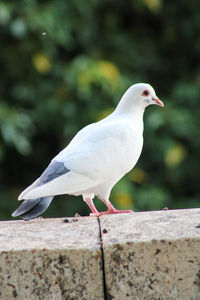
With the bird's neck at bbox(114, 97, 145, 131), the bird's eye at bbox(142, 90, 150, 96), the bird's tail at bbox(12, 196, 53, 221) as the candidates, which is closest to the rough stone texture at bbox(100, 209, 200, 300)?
the bird's tail at bbox(12, 196, 53, 221)

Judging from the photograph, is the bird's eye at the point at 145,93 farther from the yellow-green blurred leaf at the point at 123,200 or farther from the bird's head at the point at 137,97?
the yellow-green blurred leaf at the point at 123,200

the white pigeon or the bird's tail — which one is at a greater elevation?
the white pigeon

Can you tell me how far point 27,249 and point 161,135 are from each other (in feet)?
17.8

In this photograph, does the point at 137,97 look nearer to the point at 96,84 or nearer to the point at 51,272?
the point at 51,272

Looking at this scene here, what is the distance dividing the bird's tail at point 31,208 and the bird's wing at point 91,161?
0.08 metres

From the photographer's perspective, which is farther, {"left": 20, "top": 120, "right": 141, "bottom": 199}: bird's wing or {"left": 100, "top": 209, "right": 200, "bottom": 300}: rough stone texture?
{"left": 20, "top": 120, "right": 141, "bottom": 199}: bird's wing

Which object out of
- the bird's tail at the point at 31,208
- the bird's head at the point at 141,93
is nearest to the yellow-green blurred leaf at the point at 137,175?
the bird's head at the point at 141,93

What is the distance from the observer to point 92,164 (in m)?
4.15

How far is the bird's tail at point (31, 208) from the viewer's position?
3852mm

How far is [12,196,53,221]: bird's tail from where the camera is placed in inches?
152

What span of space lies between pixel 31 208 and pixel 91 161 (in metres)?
0.50

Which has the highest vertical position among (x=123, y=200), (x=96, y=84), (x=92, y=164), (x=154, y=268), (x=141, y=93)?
(x=96, y=84)

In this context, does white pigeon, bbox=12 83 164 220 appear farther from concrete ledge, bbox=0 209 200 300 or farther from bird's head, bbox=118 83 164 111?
concrete ledge, bbox=0 209 200 300

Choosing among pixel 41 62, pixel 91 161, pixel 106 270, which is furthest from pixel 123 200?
pixel 106 270
